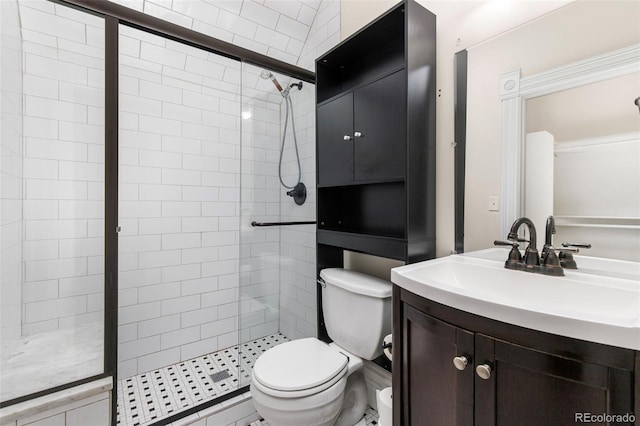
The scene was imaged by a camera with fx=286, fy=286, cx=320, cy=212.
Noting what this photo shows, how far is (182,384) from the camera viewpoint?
1838 millimetres

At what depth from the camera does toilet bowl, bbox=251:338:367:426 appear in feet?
3.86

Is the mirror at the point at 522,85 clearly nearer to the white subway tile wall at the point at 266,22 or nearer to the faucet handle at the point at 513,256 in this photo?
the faucet handle at the point at 513,256

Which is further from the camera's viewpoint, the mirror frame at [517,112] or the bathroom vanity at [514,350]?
the mirror frame at [517,112]

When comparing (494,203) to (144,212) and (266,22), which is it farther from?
(144,212)

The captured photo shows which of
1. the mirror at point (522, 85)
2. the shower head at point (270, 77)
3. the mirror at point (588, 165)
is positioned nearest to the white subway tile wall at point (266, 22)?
the shower head at point (270, 77)

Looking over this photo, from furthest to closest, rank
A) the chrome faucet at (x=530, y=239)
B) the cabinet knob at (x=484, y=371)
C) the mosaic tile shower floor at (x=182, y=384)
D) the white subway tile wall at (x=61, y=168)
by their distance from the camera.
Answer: the mosaic tile shower floor at (x=182, y=384), the white subway tile wall at (x=61, y=168), the chrome faucet at (x=530, y=239), the cabinet knob at (x=484, y=371)

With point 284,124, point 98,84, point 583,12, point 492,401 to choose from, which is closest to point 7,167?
point 98,84

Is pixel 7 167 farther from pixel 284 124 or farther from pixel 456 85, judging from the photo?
pixel 456 85

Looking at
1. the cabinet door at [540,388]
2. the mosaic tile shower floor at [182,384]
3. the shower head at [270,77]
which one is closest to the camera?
the cabinet door at [540,388]

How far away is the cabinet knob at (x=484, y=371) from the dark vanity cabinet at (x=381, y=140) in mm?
586

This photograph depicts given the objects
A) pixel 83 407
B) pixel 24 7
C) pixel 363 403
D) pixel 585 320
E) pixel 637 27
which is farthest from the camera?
pixel 363 403

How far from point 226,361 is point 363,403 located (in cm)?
109

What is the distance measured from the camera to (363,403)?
154 centimetres

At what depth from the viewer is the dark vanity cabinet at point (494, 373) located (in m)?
0.55
